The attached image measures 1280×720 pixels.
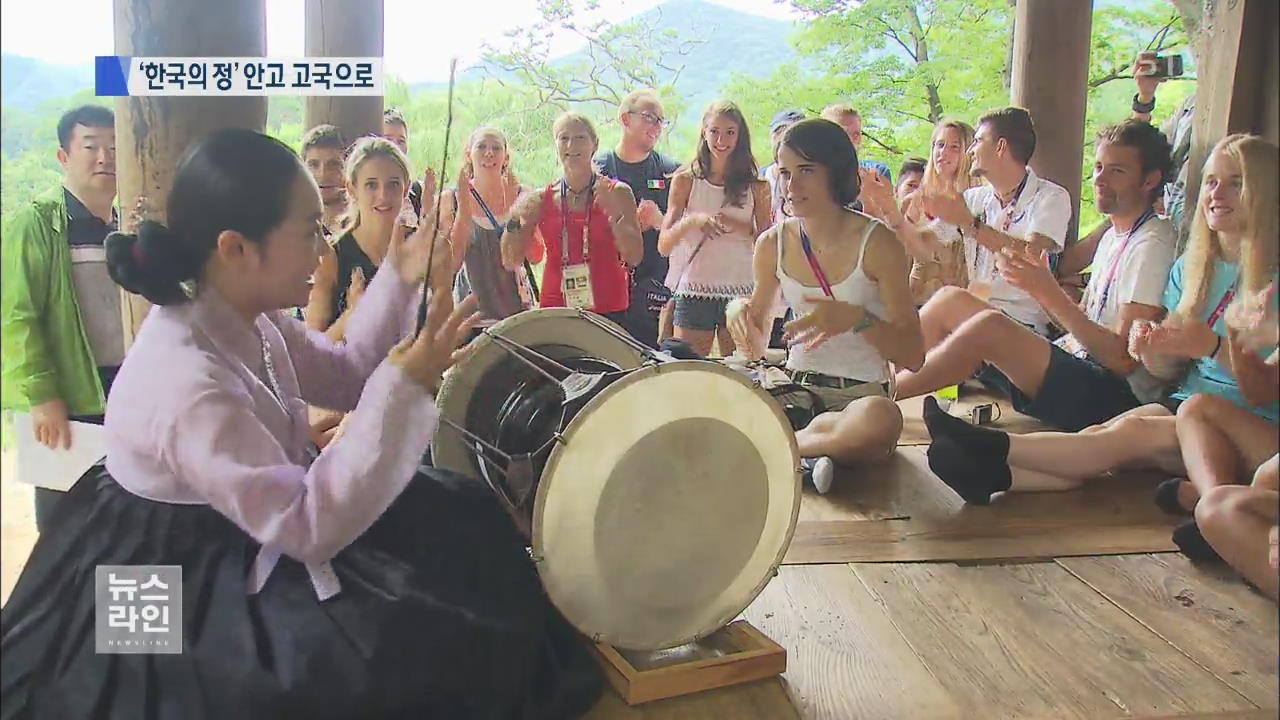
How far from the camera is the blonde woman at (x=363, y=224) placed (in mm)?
1557

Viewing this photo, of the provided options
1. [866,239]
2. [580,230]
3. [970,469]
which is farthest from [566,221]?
[970,469]

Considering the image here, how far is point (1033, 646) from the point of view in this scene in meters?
1.75

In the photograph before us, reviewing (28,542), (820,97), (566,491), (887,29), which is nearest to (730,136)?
(820,97)

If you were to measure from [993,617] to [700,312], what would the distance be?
2.55 feet

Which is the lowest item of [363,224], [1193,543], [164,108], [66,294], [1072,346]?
[1193,543]

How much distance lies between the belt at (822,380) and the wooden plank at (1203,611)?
550 mm

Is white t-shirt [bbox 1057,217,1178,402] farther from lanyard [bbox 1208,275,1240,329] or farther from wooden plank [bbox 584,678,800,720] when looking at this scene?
wooden plank [bbox 584,678,800,720]

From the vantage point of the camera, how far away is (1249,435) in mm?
1529

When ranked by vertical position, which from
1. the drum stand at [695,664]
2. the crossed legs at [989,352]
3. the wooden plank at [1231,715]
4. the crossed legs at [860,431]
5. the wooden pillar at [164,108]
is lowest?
the drum stand at [695,664]

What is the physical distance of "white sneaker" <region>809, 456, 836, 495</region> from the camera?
2.21 meters

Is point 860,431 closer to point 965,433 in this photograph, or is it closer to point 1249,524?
point 965,433

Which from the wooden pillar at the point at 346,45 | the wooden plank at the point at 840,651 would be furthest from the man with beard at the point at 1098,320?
the wooden pillar at the point at 346,45

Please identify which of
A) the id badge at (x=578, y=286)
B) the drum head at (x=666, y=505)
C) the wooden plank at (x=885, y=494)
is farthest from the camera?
the wooden plank at (x=885, y=494)

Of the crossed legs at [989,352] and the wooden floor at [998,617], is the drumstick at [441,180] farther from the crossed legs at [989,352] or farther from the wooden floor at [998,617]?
the crossed legs at [989,352]
